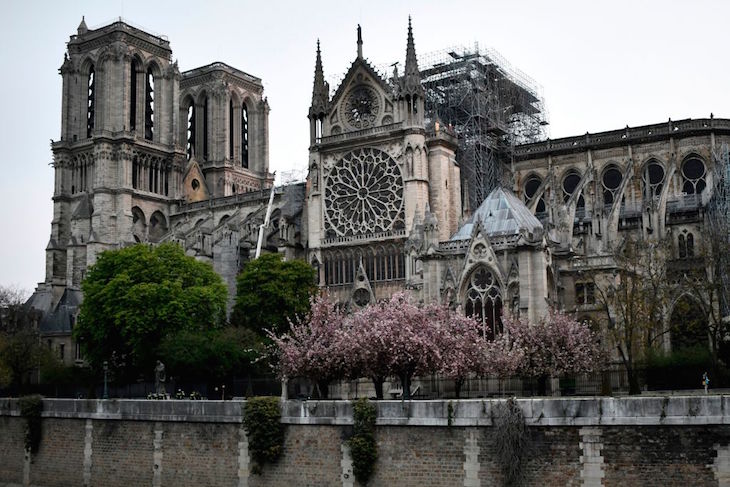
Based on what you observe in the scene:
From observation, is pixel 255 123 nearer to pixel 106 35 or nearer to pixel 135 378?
pixel 106 35

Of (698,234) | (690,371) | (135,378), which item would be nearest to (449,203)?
(698,234)

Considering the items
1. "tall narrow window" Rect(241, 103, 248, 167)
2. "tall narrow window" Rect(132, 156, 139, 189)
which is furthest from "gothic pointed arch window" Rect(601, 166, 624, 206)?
"tall narrow window" Rect(241, 103, 248, 167)

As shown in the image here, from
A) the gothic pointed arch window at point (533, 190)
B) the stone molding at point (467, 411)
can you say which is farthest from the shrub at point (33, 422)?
the gothic pointed arch window at point (533, 190)

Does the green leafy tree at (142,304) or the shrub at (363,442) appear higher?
the green leafy tree at (142,304)

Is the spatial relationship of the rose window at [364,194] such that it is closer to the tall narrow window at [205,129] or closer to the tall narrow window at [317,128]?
the tall narrow window at [317,128]

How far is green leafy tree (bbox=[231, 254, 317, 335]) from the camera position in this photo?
53.8m

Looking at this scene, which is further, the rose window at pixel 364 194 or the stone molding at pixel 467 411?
the rose window at pixel 364 194

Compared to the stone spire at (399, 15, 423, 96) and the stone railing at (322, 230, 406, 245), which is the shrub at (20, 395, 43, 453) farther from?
the stone spire at (399, 15, 423, 96)

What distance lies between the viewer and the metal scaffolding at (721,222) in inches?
1703

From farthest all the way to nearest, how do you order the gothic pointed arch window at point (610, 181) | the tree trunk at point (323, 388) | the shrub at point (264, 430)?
1. the gothic pointed arch window at point (610, 181)
2. the tree trunk at point (323, 388)
3. the shrub at point (264, 430)

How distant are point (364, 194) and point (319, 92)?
23.7 feet

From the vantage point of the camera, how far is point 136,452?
3167 cm

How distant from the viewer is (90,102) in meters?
81.0

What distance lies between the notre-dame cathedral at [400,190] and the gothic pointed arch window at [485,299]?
0.22ft
